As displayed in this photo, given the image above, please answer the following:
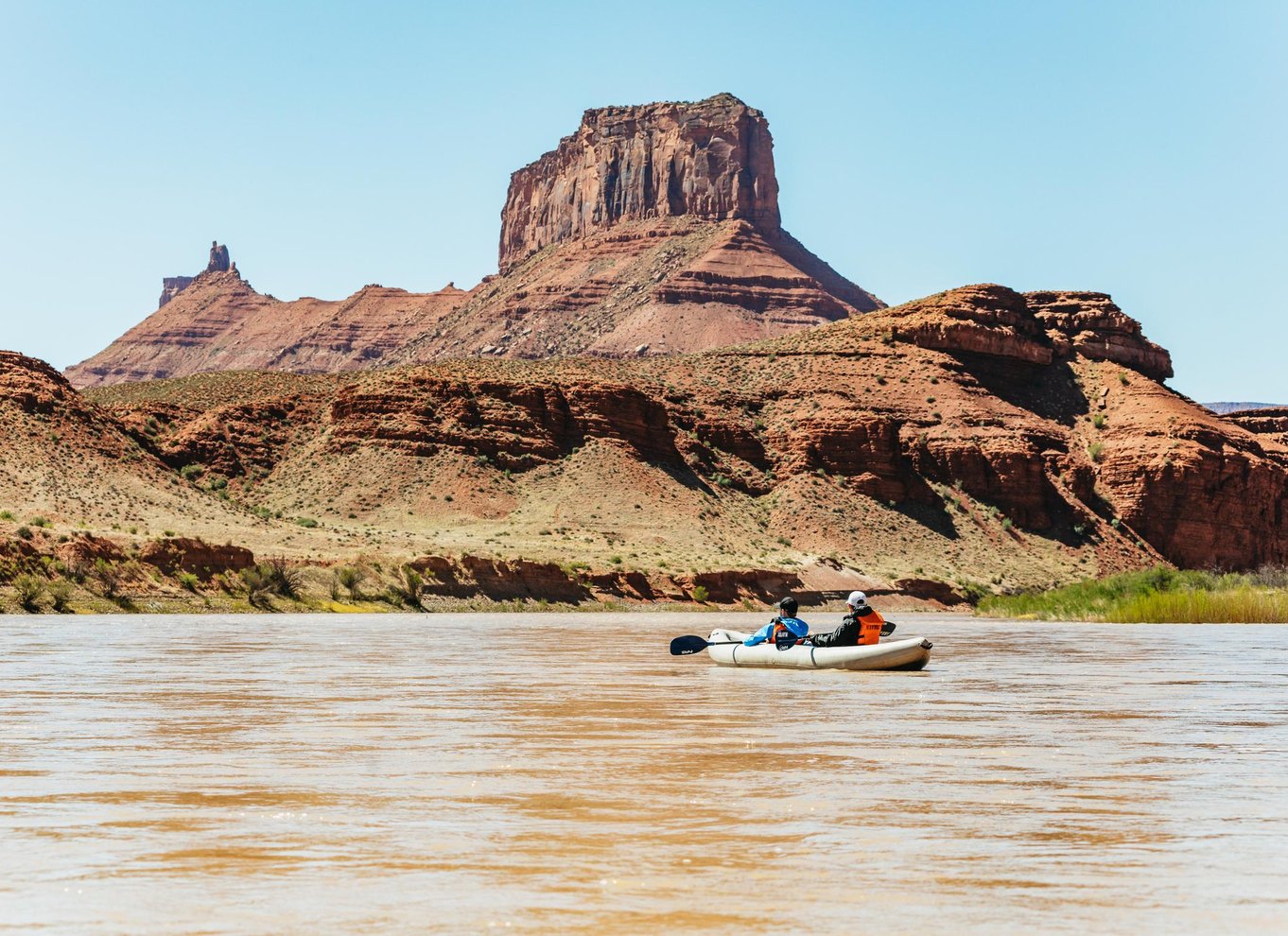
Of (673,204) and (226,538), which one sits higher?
(673,204)

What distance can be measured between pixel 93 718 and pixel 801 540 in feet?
238

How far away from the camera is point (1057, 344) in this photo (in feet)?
394

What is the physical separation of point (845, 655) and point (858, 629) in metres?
0.53

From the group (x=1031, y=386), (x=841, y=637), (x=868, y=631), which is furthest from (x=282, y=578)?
(x=1031, y=386)

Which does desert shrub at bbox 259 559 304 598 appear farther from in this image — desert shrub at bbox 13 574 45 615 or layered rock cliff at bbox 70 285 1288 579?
layered rock cliff at bbox 70 285 1288 579

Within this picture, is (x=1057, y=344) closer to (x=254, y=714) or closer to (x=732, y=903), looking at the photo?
(x=254, y=714)

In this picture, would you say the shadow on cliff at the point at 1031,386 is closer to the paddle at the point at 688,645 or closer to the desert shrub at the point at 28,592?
the desert shrub at the point at 28,592

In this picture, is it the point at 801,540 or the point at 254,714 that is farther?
the point at 801,540

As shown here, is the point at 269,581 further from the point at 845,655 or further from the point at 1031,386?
the point at 1031,386

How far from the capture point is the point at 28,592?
46.8m

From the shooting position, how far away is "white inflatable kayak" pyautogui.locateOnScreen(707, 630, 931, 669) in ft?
86.1

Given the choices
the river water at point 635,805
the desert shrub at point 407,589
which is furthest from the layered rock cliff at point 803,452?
the river water at point 635,805

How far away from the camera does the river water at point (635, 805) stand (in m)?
8.26

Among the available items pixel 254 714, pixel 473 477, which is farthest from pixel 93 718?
pixel 473 477
